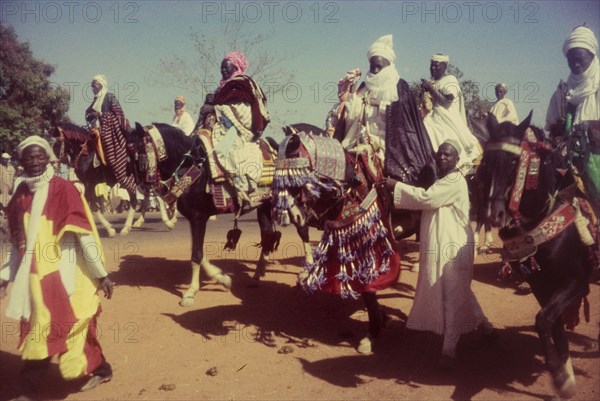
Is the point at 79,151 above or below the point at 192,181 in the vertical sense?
above

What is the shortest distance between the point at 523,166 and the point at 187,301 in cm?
474

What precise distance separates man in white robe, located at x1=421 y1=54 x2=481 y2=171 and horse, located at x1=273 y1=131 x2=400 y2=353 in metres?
1.89

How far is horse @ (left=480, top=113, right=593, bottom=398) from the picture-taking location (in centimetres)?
381

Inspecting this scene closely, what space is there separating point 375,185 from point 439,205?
0.78m

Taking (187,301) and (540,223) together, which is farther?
(187,301)

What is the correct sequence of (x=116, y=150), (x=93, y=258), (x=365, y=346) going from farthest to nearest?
(x=116, y=150)
(x=365, y=346)
(x=93, y=258)

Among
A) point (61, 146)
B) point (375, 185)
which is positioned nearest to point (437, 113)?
point (375, 185)

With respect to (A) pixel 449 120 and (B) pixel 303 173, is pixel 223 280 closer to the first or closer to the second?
(B) pixel 303 173

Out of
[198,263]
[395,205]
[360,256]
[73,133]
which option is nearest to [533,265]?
[395,205]

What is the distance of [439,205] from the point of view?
4.62m

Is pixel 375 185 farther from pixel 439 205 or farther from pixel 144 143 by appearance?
Answer: pixel 144 143

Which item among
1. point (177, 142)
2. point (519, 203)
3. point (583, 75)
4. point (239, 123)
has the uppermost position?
point (583, 75)

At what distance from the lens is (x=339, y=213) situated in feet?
16.7

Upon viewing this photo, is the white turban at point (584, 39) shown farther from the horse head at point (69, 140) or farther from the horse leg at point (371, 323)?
the horse head at point (69, 140)
